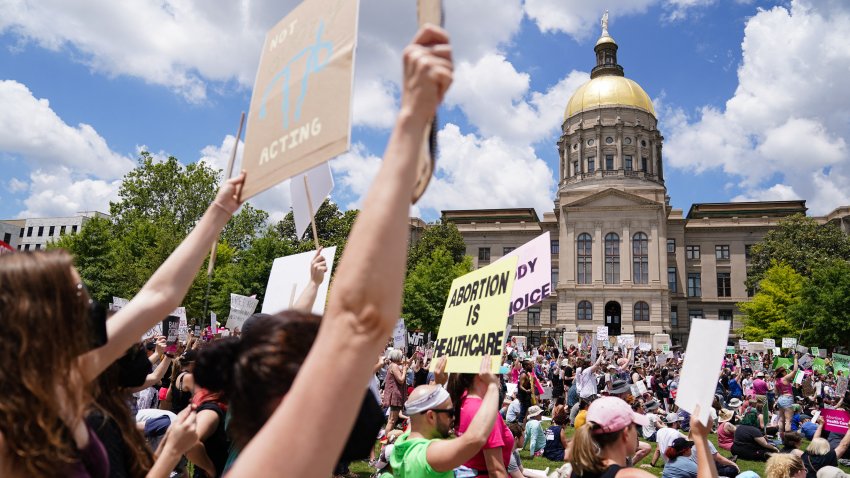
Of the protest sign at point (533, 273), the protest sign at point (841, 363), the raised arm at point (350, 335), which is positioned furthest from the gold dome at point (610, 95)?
the raised arm at point (350, 335)

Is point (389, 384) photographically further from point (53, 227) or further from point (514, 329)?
point (53, 227)

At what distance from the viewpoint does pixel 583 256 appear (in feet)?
200

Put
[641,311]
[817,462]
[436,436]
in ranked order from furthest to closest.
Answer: [641,311] < [817,462] < [436,436]

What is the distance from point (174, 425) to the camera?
215 cm

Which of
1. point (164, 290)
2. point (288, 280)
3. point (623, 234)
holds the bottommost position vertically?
point (164, 290)

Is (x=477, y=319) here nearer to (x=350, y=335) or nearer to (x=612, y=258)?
(x=350, y=335)

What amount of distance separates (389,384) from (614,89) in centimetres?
6889

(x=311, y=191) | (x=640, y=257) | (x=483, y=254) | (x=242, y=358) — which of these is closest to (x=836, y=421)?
(x=311, y=191)

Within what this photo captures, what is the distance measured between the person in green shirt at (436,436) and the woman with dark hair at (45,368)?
1763 mm

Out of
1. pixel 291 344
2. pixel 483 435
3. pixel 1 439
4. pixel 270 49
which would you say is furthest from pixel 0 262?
pixel 483 435

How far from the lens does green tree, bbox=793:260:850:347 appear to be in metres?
42.3

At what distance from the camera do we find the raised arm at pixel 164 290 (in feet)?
5.69

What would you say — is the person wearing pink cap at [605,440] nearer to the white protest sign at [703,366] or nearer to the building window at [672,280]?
the white protest sign at [703,366]

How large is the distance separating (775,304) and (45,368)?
56.4 metres
